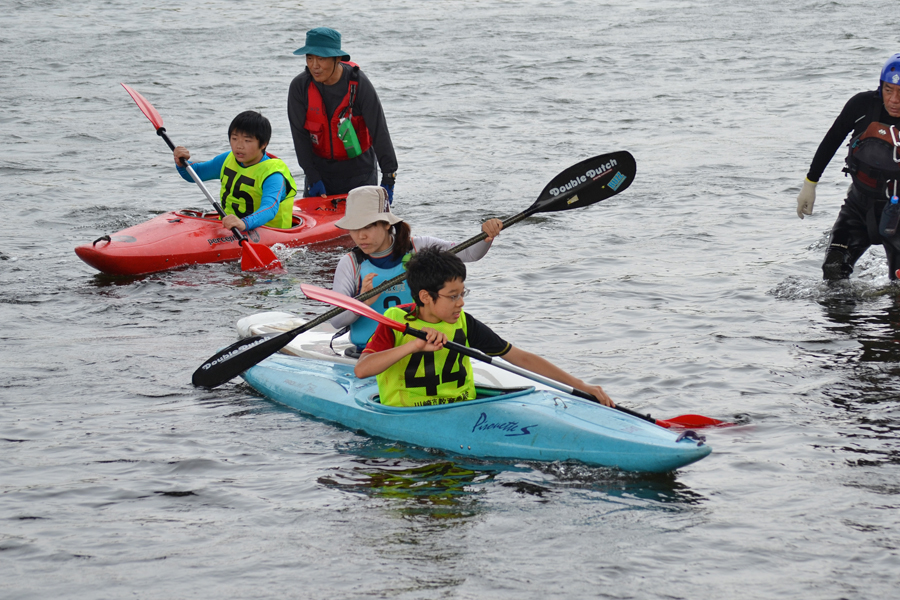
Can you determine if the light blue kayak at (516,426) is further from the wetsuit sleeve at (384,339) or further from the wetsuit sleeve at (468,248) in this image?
the wetsuit sleeve at (468,248)

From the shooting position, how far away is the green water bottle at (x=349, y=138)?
7.60 metres

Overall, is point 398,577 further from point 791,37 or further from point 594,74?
point 791,37

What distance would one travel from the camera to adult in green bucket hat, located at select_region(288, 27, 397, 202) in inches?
294

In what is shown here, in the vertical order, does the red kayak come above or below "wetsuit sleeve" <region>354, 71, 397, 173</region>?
below

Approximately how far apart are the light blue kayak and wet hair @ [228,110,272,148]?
271 cm

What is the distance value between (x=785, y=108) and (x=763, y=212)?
4.76m

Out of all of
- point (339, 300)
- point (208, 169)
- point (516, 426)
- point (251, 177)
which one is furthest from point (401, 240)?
point (208, 169)

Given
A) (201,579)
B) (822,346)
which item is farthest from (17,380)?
(822,346)

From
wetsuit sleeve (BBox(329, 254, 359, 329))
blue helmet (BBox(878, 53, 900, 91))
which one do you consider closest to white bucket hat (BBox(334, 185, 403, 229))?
wetsuit sleeve (BBox(329, 254, 359, 329))

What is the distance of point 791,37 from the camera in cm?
1773

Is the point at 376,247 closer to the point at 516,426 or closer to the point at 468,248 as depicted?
the point at 468,248

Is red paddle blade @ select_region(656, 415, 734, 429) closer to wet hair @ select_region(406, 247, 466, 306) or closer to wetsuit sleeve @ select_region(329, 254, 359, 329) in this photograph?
wet hair @ select_region(406, 247, 466, 306)

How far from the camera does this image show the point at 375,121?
7.57m

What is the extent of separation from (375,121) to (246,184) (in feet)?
3.25
